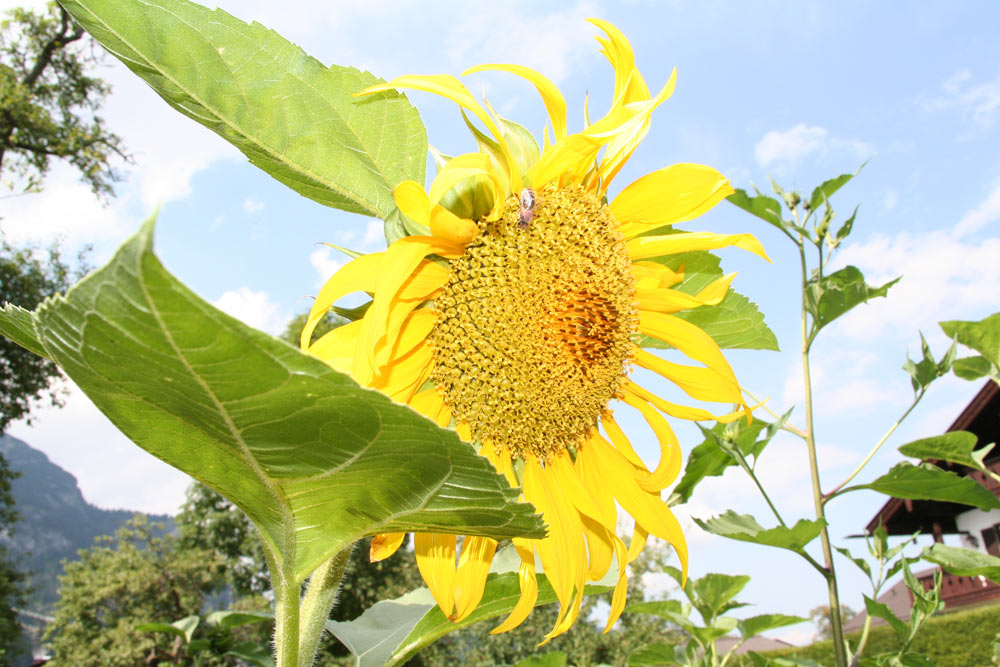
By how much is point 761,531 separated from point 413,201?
1492 mm

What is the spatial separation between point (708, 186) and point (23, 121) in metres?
19.1

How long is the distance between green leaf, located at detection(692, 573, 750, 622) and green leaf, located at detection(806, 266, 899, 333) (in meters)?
0.93

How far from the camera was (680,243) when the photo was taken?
90cm

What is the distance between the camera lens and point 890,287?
2088mm

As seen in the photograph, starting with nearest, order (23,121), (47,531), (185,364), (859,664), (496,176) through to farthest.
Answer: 1. (185,364)
2. (496,176)
3. (859,664)
4. (23,121)
5. (47,531)

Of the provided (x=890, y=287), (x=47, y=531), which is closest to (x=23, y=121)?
(x=890, y=287)

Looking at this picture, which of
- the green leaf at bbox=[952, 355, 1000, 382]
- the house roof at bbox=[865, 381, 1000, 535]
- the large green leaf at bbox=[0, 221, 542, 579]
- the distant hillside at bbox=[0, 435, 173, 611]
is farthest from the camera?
the distant hillside at bbox=[0, 435, 173, 611]

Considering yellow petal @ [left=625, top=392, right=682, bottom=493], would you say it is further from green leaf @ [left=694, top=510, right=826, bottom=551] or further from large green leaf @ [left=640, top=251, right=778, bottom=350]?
green leaf @ [left=694, top=510, right=826, bottom=551]

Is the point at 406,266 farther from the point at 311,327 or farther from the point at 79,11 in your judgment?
the point at 79,11

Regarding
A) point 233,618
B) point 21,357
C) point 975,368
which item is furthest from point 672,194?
point 21,357

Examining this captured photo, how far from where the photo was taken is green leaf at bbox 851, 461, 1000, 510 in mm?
1990

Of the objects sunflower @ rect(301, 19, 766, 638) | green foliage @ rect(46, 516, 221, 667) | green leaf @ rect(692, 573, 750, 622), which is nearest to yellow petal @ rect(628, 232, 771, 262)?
sunflower @ rect(301, 19, 766, 638)

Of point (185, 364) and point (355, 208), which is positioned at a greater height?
point (355, 208)

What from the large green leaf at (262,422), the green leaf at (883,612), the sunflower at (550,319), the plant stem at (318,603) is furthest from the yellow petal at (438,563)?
the green leaf at (883,612)
